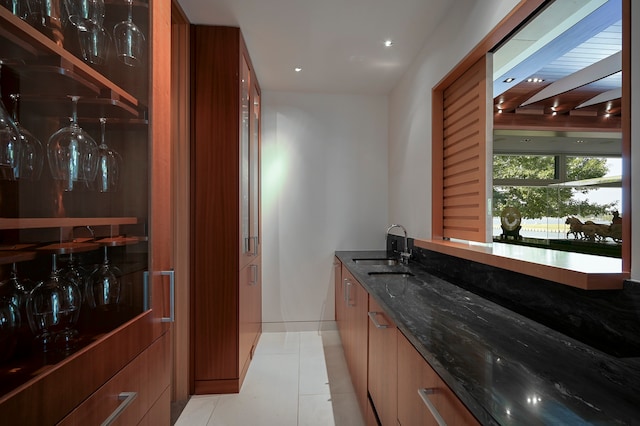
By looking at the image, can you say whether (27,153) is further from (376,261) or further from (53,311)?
(376,261)

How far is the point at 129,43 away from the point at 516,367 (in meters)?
1.58

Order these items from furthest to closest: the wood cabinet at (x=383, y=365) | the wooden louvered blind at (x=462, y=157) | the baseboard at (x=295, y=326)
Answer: the baseboard at (x=295, y=326) → the wooden louvered blind at (x=462, y=157) → the wood cabinet at (x=383, y=365)

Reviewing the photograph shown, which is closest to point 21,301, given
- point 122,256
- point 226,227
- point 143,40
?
point 122,256

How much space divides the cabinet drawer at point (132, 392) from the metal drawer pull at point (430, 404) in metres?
0.86

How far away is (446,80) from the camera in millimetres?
2162

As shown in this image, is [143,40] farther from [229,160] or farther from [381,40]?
[381,40]

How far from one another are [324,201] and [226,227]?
151cm

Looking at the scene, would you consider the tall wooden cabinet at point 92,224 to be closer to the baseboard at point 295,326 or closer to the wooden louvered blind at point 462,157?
the wooden louvered blind at point 462,157

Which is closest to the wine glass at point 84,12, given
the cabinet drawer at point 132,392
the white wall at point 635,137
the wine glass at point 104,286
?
the wine glass at point 104,286

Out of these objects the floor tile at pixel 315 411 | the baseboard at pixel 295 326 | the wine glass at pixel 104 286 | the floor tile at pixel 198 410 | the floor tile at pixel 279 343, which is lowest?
the floor tile at pixel 279 343

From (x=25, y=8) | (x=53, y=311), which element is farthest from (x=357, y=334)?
(x=25, y=8)

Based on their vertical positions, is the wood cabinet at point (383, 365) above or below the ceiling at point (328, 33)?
below

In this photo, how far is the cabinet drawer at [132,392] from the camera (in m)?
0.75

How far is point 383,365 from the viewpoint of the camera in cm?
143
